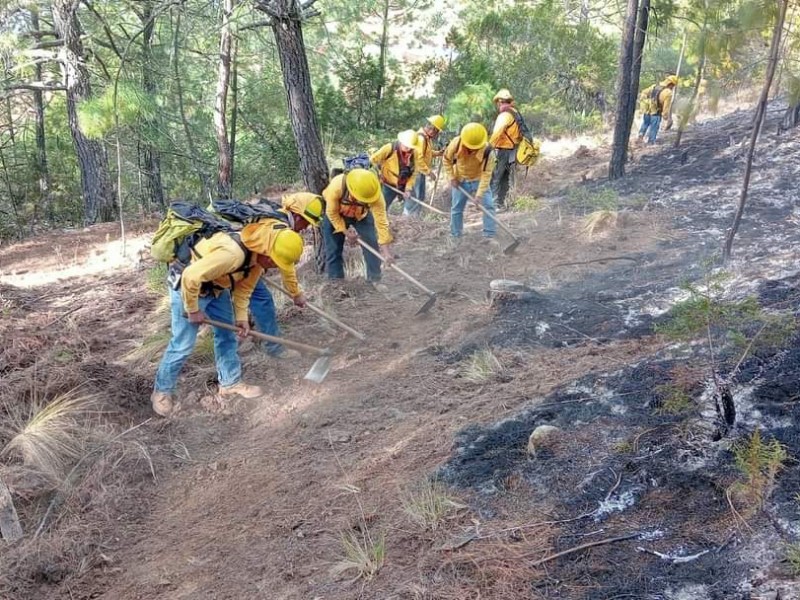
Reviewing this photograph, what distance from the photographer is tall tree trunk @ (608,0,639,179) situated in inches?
392

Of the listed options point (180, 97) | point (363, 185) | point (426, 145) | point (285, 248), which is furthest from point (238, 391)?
point (180, 97)

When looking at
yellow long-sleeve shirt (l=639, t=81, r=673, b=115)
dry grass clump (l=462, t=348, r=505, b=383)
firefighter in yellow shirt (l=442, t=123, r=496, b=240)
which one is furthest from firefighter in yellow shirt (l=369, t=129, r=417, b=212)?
yellow long-sleeve shirt (l=639, t=81, r=673, b=115)

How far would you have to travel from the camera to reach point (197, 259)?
4652mm

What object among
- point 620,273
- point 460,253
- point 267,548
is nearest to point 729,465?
point 267,548

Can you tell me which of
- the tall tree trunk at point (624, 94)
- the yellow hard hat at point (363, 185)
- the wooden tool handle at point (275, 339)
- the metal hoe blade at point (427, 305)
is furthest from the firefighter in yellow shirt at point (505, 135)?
the wooden tool handle at point (275, 339)

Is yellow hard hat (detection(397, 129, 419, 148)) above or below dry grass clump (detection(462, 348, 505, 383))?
above

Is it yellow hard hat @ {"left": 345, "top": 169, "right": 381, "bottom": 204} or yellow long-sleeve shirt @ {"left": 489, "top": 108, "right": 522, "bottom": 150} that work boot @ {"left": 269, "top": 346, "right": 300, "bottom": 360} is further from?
yellow long-sleeve shirt @ {"left": 489, "top": 108, "right": 522, "bottom": 150}

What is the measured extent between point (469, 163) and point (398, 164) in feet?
3.22

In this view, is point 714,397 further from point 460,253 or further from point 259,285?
point 460,253

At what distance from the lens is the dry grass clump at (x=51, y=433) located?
4098 mm

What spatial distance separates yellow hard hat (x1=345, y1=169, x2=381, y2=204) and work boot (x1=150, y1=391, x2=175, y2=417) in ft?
8.50

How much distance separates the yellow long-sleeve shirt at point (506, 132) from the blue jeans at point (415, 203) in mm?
1506

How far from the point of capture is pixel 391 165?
859cm

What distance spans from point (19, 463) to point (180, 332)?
1347 millimetres
